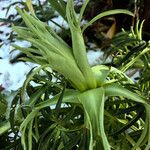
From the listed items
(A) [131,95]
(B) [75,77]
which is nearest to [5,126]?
(B) [75,77]

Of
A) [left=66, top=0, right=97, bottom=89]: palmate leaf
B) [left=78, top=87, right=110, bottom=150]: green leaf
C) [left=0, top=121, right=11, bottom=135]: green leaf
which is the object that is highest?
[left=66, top=0, right=97, bottom=89]: palmate leaf

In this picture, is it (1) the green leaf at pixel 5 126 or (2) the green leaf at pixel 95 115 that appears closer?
(2) the green leaf at pixel 95 115

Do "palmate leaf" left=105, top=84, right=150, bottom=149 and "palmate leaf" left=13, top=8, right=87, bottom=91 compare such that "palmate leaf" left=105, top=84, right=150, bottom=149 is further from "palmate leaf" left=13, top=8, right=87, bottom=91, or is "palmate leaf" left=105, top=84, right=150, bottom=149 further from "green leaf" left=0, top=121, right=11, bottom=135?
"green leaf" left=0, top=121, right=11, bottom=135

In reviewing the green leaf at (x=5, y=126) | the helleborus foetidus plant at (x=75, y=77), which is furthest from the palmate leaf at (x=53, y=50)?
the green leaf at (x=5, y=126)

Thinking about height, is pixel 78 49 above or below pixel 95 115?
above

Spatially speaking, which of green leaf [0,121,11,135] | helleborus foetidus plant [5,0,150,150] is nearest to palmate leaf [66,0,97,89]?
helleborus foetidus plant [5,0,150,150]

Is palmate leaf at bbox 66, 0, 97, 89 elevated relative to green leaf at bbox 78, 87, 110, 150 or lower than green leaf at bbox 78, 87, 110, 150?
A: elevated

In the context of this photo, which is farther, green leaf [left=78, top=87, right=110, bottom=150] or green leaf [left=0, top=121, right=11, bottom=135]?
green leaf [left=0, top=121, right=11, bottom=135]

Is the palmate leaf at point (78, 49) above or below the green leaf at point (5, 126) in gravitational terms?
above

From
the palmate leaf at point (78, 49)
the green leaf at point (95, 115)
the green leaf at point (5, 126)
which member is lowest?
the green leaf at point (5, 126)

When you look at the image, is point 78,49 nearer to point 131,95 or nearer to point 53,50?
point 53,50

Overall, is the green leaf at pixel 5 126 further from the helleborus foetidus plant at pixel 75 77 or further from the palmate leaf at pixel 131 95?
the palmate leaf at pixel 131 95

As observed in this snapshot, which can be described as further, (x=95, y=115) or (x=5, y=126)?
(x=5, y=126)
